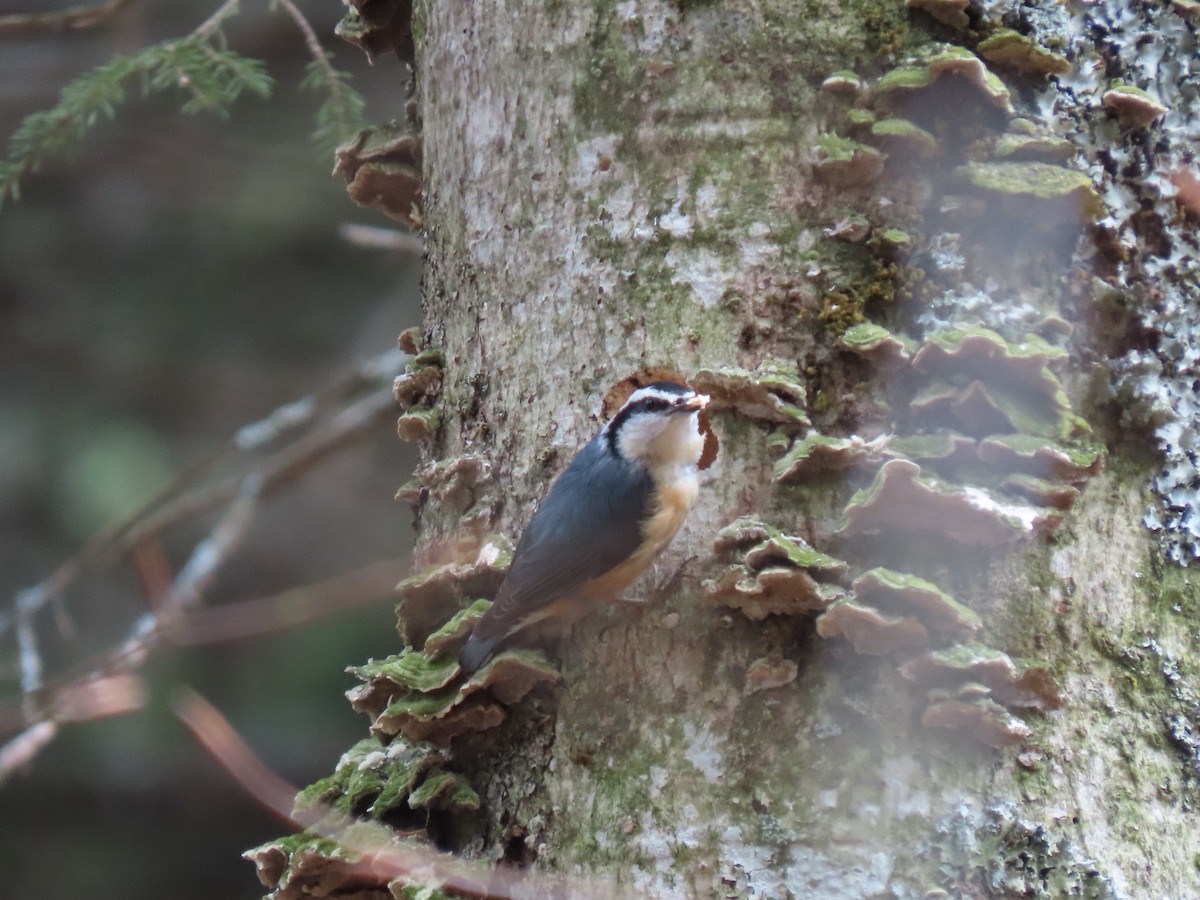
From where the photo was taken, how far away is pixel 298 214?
5.91 m

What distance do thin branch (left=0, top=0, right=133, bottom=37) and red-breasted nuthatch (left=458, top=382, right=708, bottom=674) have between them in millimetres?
1523

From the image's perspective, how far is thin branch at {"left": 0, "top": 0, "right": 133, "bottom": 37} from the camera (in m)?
2.80

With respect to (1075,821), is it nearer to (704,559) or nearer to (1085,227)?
(704,559)

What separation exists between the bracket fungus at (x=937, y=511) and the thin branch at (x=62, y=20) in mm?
1941

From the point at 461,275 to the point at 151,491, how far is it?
332cm

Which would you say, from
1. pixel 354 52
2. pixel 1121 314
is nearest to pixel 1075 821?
pixel 1121 314

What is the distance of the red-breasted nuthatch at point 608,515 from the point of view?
6.60ft

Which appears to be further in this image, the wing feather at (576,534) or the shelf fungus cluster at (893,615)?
the wing feather at (576,534)

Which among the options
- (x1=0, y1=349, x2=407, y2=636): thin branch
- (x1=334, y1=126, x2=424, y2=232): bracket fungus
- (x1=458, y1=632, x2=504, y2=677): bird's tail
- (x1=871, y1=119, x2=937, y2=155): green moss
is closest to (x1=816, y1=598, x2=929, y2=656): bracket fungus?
(x1=458, y1=632, x2=504, y2=677): bird's tail

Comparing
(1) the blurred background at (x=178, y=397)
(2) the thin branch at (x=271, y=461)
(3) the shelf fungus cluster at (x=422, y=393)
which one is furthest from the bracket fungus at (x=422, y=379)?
(1) the blurred background at (x=178, y=397)

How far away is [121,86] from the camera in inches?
115

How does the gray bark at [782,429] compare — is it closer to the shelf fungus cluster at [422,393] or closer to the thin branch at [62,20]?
the shelf fungus cluster at [422,393]

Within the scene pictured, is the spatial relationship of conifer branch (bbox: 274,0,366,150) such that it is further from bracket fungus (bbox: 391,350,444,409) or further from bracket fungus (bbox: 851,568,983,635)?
bracket fungus (bbox: 851,568,983,635)

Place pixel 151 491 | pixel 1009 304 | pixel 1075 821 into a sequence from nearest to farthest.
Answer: pixel 1075 821 < pixel 1009 304 < pixel 151 491
